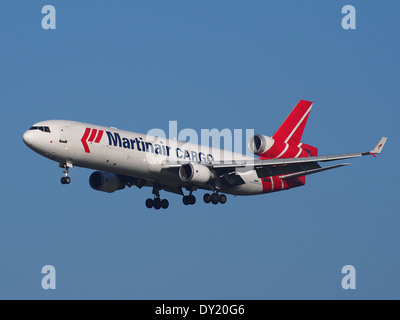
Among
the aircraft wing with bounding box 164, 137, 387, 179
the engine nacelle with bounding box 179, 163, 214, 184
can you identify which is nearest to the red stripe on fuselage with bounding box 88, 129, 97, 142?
the aircraft wing with bounding box 164, 137, 387, 179

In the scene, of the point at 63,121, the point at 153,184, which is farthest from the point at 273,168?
the point at 63,121

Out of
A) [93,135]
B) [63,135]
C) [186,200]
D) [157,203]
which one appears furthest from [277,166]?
[63,135]

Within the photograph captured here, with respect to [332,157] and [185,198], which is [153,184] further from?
[332,157]

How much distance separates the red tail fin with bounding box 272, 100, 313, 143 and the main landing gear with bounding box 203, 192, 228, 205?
8.66 m

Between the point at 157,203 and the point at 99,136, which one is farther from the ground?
the point at 99,136

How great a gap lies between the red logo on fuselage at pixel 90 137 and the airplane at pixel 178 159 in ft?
0.19

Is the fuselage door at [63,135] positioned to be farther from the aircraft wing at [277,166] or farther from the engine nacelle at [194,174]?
the engine nacelle at [194,174]

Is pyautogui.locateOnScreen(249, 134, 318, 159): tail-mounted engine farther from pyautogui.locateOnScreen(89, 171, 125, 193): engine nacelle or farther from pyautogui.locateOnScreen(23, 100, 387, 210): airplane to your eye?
pyautogui.locateOnScreen(89, 171, 125, 193): engine nacelle

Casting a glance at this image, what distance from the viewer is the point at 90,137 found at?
75.5 meters

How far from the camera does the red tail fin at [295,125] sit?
87812 mm

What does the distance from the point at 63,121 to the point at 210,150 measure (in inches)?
532

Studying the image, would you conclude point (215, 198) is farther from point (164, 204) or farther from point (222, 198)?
point (164, 204)

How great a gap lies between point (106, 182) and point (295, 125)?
17.6m

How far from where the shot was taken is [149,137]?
259 ft
